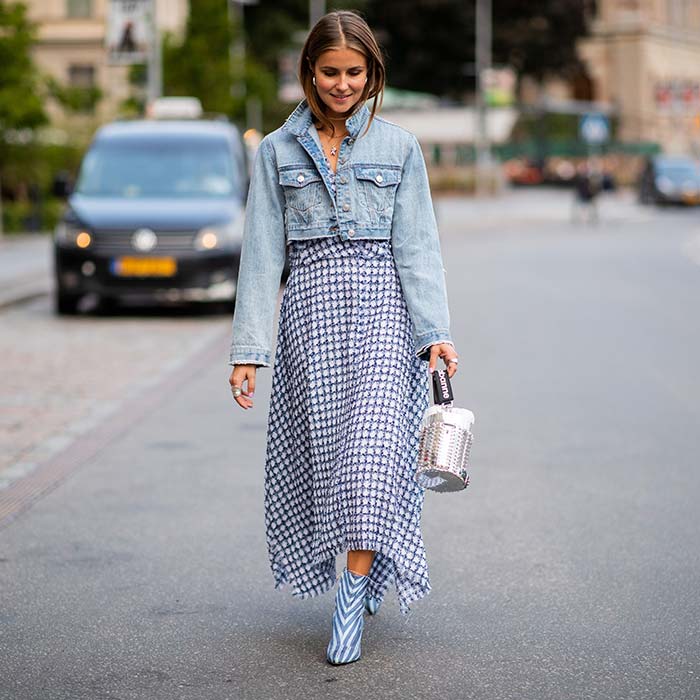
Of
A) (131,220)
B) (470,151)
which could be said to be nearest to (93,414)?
(131,220)

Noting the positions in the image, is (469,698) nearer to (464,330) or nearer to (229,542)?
(229,542)

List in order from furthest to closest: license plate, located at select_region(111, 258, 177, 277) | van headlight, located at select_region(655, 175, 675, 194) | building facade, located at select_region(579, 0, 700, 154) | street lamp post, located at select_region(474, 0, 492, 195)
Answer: building facade, located at select_region(579, 0, 700, 154) < street lamp post, located at select_region(474, 0, 492, 195) < van headlight, located at select_region(655, 175, 675, 194) < license plate, located at select_region(111, 258, 177, 277)

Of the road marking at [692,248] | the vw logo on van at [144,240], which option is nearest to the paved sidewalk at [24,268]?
the vw logo on van at [144,240]

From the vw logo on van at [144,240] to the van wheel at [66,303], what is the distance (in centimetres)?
77

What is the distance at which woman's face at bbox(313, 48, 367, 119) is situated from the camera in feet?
14.7

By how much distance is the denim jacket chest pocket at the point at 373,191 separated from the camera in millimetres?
4609

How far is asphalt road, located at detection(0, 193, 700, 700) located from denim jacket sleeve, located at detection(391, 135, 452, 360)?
923mm

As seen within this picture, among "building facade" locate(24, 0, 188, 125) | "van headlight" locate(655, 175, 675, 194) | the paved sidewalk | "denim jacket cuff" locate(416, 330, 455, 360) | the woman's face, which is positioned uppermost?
"building facade" locate(24, 0, 188, 125)

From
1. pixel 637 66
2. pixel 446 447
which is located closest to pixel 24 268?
pixel 446 447

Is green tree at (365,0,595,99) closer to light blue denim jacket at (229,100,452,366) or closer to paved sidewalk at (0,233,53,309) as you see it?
paved sidewalk at (0,233,53,309)

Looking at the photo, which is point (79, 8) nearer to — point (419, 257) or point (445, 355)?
point (419, 257)

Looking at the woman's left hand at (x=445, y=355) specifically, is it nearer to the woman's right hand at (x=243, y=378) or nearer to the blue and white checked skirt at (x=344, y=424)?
the blue and white checked skirt at (x=344, y=424)

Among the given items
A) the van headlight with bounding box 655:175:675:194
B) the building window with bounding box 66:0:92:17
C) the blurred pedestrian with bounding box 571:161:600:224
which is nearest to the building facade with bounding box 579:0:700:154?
the van headlight with bounding box 655:175:675:194

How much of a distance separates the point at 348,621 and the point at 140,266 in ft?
36.3
